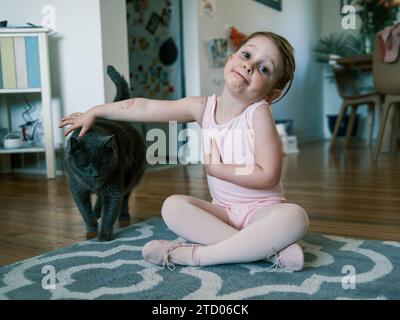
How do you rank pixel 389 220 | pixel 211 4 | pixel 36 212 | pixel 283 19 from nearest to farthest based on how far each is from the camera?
1. pixel 389 220
2. pixel 36 212
3. pixel 211 4
4. pixel 283 19

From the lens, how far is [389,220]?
1.30 metres

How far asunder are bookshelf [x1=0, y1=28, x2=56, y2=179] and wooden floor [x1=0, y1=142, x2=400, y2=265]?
11.1 inches

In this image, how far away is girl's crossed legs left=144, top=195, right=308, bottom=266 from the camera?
0.88 meters

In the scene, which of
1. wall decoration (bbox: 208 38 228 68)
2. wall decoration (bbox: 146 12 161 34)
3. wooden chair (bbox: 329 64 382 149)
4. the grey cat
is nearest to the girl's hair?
the grey cat

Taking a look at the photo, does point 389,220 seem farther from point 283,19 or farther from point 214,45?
point 283,19

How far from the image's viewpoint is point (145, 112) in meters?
1.10

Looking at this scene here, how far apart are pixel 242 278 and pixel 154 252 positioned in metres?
0.19

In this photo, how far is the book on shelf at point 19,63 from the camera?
7.50 feet

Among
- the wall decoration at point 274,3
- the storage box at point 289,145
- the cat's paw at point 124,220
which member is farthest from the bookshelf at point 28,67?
the wall decoration at point 274,3

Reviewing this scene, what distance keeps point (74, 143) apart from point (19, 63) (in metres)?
1.50

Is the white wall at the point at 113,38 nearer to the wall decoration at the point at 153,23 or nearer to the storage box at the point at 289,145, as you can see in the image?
the wall decoration at the point at 153,23

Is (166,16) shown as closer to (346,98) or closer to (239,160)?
(346,98)

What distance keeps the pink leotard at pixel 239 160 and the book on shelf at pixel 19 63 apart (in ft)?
5.17
